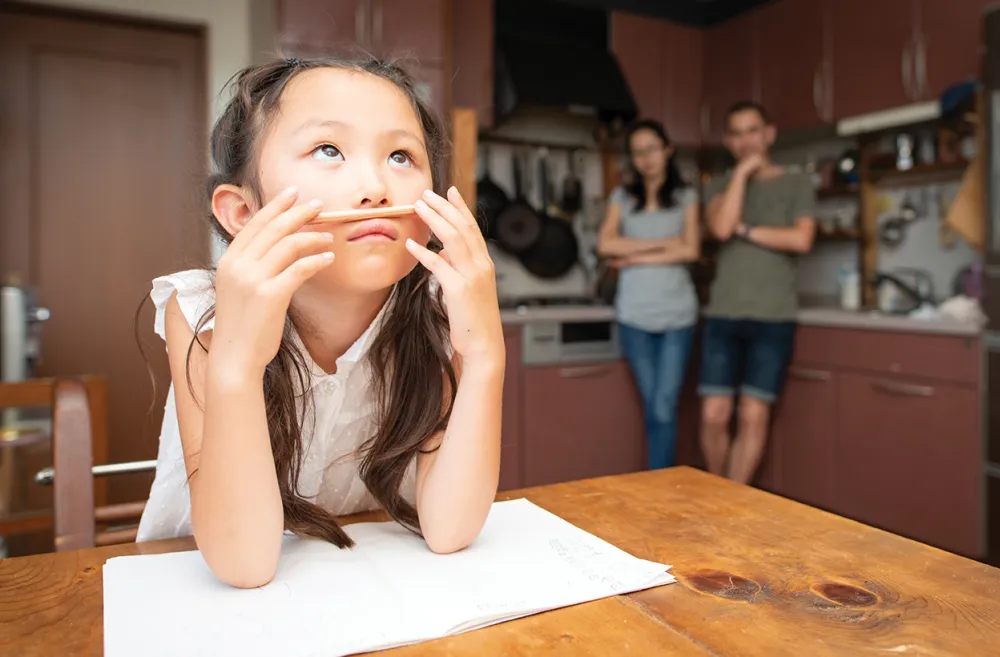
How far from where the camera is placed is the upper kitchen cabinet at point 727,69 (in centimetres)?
380

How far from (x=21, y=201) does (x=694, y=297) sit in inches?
109

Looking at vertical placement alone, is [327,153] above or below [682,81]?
below

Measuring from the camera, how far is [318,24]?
291 centimetres

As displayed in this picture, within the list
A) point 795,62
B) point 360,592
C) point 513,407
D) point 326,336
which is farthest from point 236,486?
point 795,62

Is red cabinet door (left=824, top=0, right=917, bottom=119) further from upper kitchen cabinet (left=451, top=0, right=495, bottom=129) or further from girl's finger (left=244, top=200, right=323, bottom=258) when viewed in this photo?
girl's finger (left=244, top=200, right=323, bottom=258)

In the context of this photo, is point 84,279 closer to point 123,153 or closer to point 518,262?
point 123,153

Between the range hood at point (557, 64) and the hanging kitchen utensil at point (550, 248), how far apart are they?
1.46 feet

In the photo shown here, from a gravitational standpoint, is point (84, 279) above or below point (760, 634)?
above

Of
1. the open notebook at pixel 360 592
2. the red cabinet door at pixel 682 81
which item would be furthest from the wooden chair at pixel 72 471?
the red cabinet door at pixel 682 81

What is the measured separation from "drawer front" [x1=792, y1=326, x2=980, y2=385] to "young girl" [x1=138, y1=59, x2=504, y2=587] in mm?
2309

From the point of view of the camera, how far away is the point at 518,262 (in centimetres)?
377

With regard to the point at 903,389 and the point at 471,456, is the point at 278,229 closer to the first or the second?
the point at 471,456

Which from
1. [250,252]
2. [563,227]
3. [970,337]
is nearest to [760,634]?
[250,252]

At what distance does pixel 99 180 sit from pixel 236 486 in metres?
2.85
